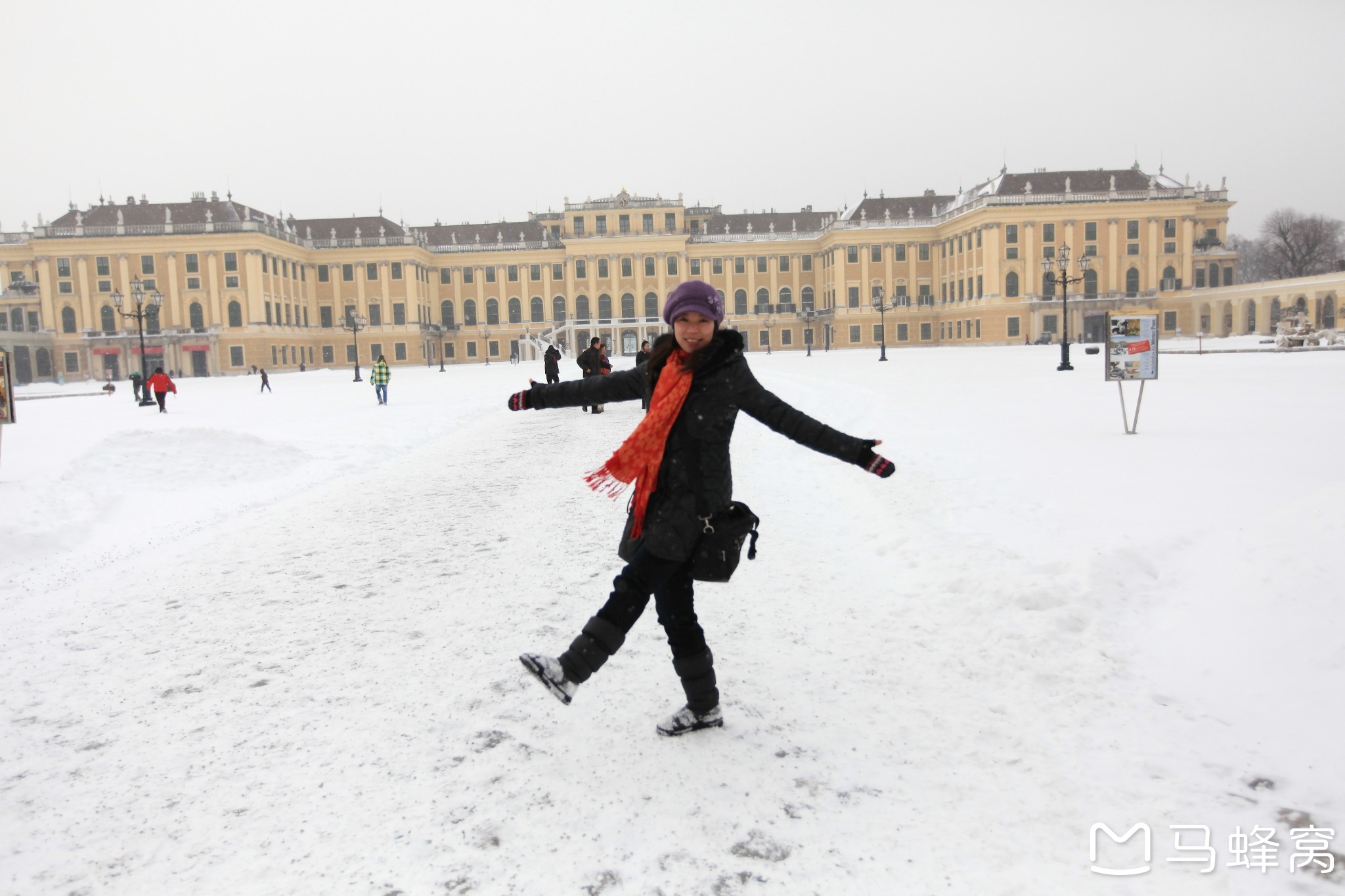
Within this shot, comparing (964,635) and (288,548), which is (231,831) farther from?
(288,548)

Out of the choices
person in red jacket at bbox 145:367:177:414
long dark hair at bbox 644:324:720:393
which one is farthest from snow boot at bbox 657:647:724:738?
person in red jacket at bbox 145:367:177:414

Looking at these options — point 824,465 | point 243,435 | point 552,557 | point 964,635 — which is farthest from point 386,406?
point 964,635

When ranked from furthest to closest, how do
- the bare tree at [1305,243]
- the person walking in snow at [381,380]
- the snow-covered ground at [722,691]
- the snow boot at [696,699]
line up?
the bare tree at [1305,243] < the person walking in snow at [381,380] < the snow boot at [696,699] < the snow-covered ground at [722,691]

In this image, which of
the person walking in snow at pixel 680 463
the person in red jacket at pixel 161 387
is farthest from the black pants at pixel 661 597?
the person in red jacket at pixel 161 387

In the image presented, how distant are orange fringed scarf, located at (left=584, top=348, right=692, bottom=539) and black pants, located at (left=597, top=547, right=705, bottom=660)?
15 cm

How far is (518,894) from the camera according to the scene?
2.37 m

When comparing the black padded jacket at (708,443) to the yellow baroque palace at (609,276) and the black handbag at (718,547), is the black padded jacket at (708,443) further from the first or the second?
the yellow baroque palace at (609,276)

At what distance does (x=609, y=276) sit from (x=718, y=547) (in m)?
80.1

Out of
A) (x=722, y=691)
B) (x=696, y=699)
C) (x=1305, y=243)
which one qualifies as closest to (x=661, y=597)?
(x=696, y=699)

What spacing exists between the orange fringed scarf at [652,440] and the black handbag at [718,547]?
250 millimetres

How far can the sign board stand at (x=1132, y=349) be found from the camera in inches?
430

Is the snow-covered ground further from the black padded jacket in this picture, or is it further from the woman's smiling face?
the woman's smiling face

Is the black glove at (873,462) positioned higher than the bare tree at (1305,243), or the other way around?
the bare tree at (1305,243)

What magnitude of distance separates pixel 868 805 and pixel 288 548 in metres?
5.40
